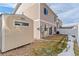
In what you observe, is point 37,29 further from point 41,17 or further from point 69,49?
point 69,49

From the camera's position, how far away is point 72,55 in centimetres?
217

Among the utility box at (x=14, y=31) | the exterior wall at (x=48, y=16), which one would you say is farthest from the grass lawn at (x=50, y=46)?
the exterior wall at (x=48, y=16)

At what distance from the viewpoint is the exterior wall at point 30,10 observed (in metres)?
2.18

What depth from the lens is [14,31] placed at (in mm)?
2178

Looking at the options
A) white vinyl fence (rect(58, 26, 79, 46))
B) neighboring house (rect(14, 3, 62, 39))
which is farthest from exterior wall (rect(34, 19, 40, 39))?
white vinyl fence (rect(58, 26, 79, 46))

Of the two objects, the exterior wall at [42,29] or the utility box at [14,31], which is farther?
the exterior wall at [42,29]

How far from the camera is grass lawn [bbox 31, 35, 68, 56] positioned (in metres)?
2.18

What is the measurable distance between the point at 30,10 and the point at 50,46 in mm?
537

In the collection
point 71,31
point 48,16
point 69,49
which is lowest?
point 69,49

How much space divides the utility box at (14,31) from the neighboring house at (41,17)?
0.07 metres

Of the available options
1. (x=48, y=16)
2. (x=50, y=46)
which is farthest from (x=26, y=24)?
(x=50, y=46)

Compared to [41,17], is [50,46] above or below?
below

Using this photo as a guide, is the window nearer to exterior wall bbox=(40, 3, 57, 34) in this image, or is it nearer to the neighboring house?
the neighboring house

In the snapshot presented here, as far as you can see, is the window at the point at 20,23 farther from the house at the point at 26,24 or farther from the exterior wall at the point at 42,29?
the exterior wall at the point at 42,29
